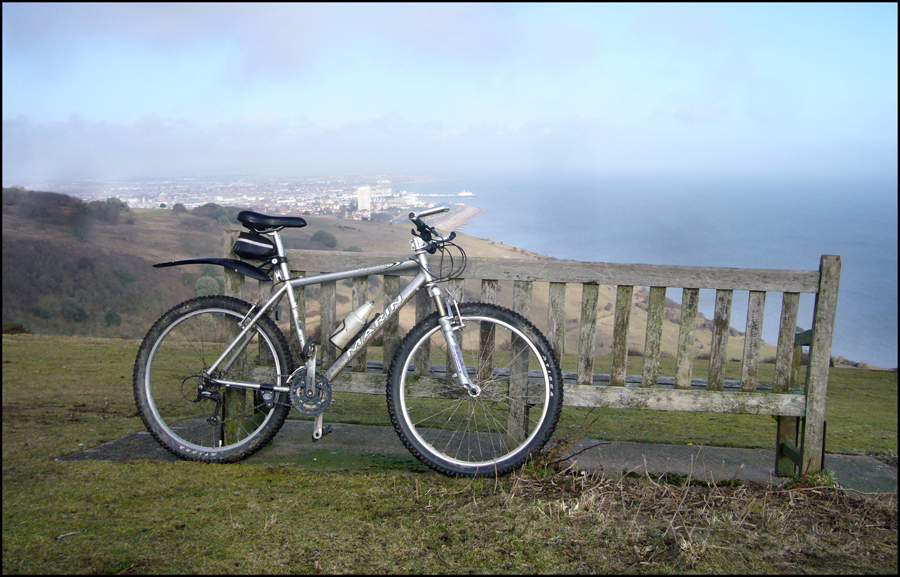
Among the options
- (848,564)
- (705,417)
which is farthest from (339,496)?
(705,417)

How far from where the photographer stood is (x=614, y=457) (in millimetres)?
3797

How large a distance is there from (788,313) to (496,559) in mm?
2422

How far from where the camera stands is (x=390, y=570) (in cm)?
232

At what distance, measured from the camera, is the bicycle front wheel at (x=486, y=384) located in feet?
10.9

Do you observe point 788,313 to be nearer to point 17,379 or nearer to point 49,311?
point 17,379

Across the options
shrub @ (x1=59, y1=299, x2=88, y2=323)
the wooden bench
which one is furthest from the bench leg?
shrub @ (x1=59, y1=299, x2=88, y2=323)

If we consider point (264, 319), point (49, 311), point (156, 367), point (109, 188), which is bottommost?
point (49, 311)

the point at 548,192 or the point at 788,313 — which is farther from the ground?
the point at 548,192

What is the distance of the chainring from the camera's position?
343cm

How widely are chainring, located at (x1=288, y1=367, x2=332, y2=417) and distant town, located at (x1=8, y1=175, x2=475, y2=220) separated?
1.29 meters

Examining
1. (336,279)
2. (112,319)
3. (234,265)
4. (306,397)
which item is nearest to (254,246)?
(234,265)

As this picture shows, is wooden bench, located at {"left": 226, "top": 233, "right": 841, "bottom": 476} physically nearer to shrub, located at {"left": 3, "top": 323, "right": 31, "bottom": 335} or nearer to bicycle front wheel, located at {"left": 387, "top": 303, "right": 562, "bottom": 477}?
bicycle front wheel, located at {"left": 387, "top": 303, "right": 562, "bottom": 477}

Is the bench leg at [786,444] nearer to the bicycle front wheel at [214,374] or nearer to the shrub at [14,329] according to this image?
the bicycle front wheel at [214,374]

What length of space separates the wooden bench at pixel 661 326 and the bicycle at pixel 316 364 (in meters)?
0.15
